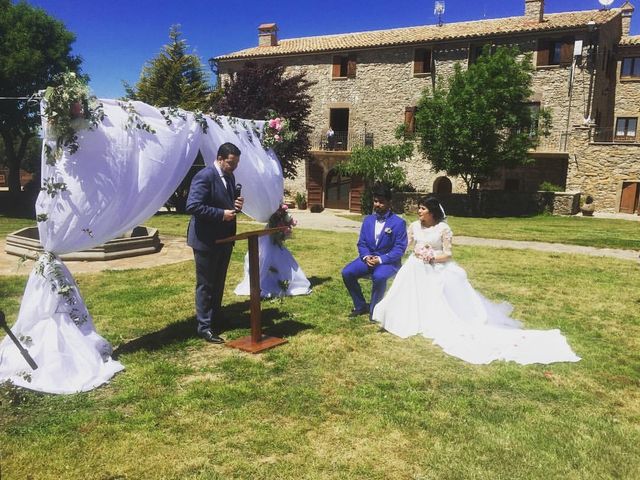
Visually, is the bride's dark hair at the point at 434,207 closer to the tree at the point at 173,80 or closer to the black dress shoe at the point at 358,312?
the black dress shoe at the point at 358,312

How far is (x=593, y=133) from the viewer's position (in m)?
24.4

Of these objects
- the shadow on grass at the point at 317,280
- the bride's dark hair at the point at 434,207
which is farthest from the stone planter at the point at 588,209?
the bride's dark hair at the point at 434,207

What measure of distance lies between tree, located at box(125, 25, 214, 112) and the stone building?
6.28 m

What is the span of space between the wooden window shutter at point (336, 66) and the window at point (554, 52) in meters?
10.7

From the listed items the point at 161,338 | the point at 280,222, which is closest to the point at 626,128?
the point at 280,222

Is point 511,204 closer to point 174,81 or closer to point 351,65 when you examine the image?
point 351,65

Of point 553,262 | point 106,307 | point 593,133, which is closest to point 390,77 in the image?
point 593,133

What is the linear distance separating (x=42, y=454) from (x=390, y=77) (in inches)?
1105

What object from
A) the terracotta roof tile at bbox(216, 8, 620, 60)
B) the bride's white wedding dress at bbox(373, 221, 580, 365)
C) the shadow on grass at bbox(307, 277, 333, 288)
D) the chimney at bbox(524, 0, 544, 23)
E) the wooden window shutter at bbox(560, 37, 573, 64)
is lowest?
the shadow on grass at bbox(307, 277, 333, 288)

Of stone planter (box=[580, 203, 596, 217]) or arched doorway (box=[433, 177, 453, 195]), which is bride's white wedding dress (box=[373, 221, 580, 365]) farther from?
arched doorway (box=[433, 177, 453, 195])

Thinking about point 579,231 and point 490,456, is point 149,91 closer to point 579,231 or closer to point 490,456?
point 579,231

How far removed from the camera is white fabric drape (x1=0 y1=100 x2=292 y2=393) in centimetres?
445

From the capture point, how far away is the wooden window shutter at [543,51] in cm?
2503

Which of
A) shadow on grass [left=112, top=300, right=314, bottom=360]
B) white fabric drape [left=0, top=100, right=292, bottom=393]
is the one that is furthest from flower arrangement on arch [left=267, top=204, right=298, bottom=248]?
white fabric drape [left=0, top=100, right=292, bottom=393]
